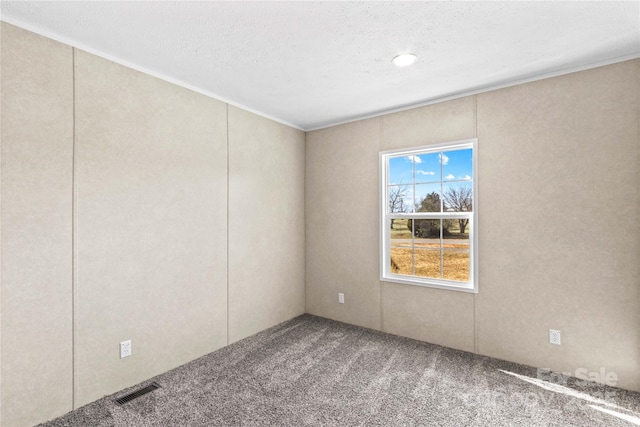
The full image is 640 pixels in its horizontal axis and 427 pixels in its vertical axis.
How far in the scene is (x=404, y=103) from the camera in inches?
130

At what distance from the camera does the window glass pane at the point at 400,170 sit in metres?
3.52

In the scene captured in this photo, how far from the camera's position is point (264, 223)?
364 centimetres

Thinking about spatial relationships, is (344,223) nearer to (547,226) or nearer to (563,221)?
(547,226)

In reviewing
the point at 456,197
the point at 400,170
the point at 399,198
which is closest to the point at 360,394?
the point at 399,198

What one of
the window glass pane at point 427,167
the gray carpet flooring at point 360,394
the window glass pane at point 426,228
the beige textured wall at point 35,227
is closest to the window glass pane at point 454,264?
the window glass pane at point 426,228

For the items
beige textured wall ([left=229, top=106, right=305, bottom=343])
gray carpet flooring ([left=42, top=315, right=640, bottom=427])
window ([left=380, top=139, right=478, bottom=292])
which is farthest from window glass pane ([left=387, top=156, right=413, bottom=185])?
gray carpet flooring ([left=42, top=315, right=640, bottom=427])

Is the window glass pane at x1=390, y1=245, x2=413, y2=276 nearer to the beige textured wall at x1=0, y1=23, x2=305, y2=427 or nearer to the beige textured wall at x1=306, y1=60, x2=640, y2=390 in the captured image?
the beige textured wall at x1=306, y1=60, x2=640, y2=390

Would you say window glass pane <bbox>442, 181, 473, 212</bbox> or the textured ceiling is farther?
window glass pane <bbox>442, 181, 473, 212</bbox>

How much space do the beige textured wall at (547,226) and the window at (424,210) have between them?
0.13 m

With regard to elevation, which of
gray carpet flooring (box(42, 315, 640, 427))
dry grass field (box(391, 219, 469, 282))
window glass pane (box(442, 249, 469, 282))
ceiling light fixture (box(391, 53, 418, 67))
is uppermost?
ceiling light fixture (box(391, 53, 418, 67))

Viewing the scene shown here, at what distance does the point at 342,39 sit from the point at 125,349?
279 cm

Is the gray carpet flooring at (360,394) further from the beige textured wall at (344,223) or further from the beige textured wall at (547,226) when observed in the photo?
the beige textured wall at (344,223)

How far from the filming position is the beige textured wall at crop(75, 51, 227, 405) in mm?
2199

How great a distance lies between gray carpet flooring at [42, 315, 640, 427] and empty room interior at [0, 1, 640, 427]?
2cm
